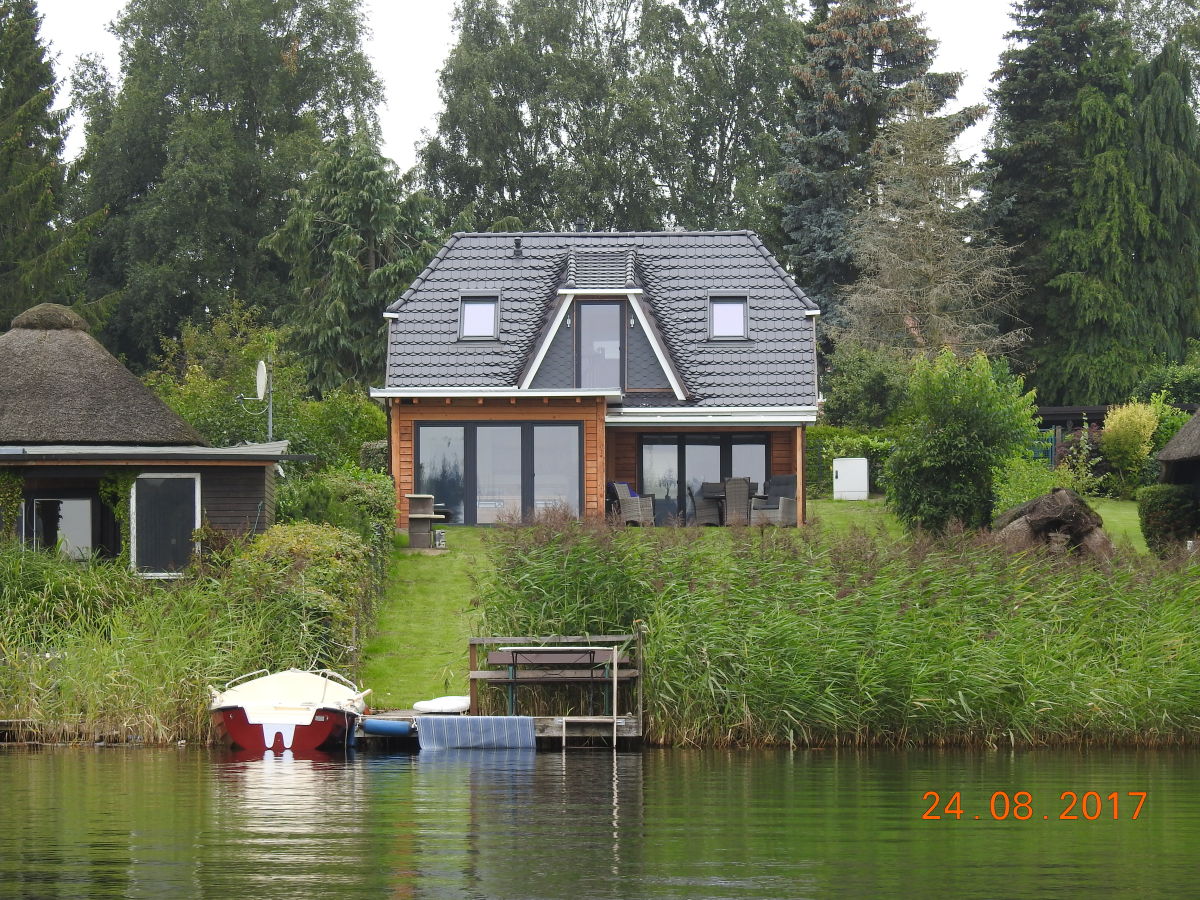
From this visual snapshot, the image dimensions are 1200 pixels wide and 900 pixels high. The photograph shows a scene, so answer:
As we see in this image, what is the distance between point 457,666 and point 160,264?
1289 inches

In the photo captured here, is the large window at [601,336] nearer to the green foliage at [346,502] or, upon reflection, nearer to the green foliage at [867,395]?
the green foliage at [346,502]

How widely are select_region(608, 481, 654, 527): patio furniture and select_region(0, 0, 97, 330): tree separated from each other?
1976cm

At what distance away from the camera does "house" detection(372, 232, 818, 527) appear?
30.7 meters

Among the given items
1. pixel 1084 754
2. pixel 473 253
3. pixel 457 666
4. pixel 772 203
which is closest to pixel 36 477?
pixel 457 666

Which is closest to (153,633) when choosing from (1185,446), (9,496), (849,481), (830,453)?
(9,496)

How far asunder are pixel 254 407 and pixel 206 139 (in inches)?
837

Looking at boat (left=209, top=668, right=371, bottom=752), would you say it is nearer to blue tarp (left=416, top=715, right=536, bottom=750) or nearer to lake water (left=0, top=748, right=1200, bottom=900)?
lake water (left=0, top=748, right=1200, bottom=900)

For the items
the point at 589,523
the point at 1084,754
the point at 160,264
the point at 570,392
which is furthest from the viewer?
the point at 160,264

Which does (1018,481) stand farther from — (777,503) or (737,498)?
(737,498)

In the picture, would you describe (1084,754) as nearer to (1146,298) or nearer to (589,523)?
(589,523)

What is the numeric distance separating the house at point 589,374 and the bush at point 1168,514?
20.6 ft

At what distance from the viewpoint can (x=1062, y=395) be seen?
49406 mm

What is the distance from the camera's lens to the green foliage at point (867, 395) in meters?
39.2

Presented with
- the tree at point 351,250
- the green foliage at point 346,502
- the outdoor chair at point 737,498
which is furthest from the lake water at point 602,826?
the tree at point 351,250
